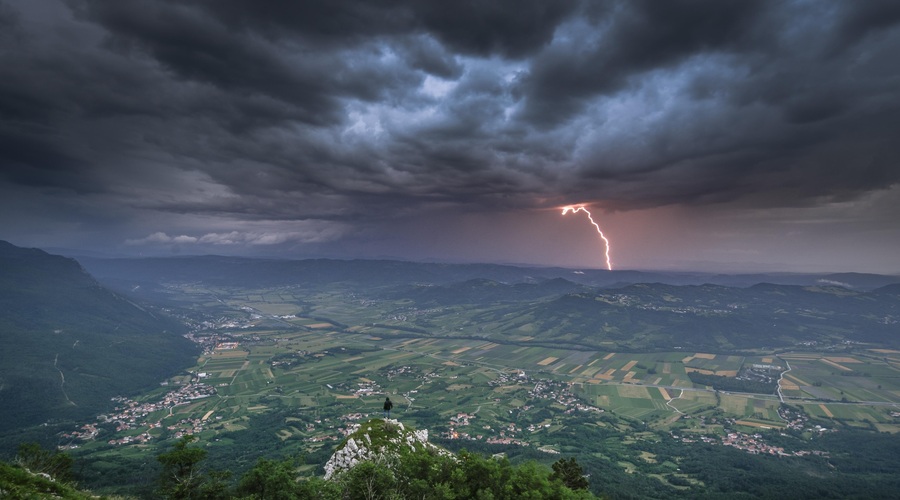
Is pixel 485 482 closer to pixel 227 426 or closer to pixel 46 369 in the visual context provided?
pixel 227 426

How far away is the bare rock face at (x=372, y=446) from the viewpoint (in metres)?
51.2

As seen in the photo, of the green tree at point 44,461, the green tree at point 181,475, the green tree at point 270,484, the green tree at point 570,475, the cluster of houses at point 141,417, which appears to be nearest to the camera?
the green tree at point 270,484

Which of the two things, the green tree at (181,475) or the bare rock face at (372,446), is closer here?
the green tree at (181,475)

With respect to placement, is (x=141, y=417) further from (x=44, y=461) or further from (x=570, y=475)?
(x=570, y=475)

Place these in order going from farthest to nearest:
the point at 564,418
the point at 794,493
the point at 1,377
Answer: the point at 1,377 < the point at 564,418 < the point at 794,493

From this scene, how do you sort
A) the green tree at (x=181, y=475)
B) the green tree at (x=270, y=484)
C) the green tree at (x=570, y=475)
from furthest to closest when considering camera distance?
the green tree at (x=570, y=475) → the green tree at (x=181, y=475) → the green tree at (x=270, y=484)

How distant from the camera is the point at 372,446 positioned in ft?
174

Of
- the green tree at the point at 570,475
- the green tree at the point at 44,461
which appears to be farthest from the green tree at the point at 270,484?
the green tree at the point at 570,475

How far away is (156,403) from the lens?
17400 cm

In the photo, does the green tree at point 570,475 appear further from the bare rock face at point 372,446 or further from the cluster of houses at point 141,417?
the cluster of houses at point 141,417

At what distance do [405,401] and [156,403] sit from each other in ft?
369

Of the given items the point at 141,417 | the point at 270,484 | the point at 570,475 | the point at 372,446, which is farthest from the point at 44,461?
the point at 141,417

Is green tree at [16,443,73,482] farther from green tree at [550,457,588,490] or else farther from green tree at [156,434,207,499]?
green tree at [550,457,588,490]

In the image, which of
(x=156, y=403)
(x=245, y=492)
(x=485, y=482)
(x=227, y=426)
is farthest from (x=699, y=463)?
(x=156, y=403)
